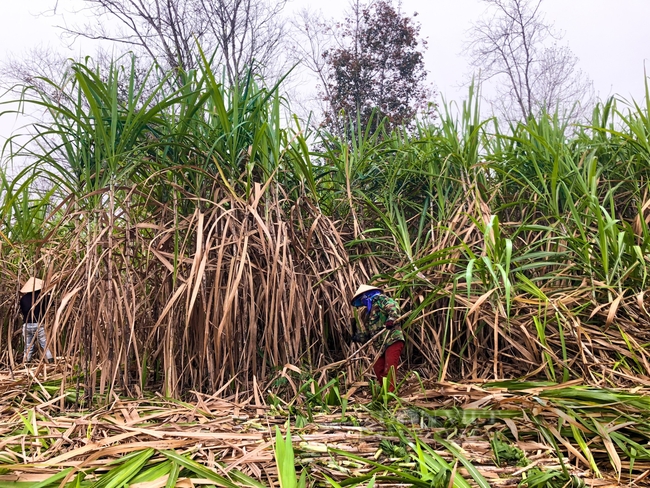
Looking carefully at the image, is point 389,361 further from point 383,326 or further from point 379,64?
point 379,64

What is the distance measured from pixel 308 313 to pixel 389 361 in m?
0.47

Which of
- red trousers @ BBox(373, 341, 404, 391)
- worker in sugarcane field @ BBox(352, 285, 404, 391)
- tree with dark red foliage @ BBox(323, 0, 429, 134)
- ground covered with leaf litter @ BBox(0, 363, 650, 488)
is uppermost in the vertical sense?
tree with dark red foliage @ BBox(323, 0, 429, 134)

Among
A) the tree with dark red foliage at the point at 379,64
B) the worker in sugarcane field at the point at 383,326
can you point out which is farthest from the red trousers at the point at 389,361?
the tree with dark red foliage at the point at 379,64

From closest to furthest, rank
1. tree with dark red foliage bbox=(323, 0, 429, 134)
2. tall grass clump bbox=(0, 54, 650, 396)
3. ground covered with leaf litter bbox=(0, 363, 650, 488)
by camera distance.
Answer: ground covered with leaf litter bbox=(0, 363, 650, 488) < tall grass clump bbox=(0, 54, 650, 396) < tree with dark red foliage bbox=(323, 0, 429, 134)

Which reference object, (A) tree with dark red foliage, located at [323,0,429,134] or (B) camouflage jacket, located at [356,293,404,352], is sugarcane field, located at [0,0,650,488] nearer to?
(B) camouflage jacket, located at [356,293,404,352]

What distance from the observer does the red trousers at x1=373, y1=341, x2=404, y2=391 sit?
8.64ft

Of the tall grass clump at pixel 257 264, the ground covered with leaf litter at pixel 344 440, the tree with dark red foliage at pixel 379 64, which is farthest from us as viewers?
the tree with dark red foliage at pixel 379 64

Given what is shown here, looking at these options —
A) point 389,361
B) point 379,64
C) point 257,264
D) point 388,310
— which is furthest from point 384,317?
point 379,64

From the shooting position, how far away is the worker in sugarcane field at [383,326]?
8.81 ft

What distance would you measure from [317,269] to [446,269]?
721 millimetres

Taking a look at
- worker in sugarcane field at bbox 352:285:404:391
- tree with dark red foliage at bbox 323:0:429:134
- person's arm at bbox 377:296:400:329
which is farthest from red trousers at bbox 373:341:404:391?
tree with dark red foliage at bbox 323:0:429:134

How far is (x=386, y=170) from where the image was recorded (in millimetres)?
3621

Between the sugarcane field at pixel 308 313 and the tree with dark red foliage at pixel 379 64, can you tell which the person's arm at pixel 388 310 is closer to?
the sugarcane field at pixel 308 313

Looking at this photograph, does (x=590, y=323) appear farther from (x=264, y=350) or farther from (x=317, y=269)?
(x=264, y=350)
